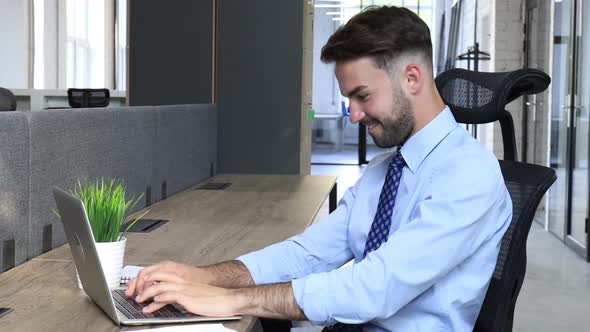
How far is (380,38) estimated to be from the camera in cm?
151

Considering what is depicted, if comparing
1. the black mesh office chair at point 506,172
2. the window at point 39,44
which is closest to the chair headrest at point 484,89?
the black mesh office chair at point 506,172

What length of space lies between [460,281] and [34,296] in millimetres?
836

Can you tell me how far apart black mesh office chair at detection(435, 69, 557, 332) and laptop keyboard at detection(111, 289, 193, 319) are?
0.63 meters

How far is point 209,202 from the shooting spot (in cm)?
324

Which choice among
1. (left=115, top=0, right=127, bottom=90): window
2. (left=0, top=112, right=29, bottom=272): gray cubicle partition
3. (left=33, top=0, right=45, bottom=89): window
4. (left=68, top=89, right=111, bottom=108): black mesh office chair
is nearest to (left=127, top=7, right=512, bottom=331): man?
(left=0, top=112, right=29, bottom=272): gray cubicle partition

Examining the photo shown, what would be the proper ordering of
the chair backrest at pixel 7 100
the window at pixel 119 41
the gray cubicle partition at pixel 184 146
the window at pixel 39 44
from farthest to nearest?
1. the window at pixel 119 41
2. the window at pixel 39 44
3. the chair backrest at pixel 7 100
4. the gray cubicle partition at pixel 184 146

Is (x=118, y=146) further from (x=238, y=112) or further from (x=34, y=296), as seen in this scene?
(x=238, y=112)

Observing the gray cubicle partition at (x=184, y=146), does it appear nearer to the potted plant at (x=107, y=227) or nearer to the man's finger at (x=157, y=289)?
the potted plant at (x=107, y=227)

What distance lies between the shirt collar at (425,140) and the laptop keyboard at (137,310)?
511mm

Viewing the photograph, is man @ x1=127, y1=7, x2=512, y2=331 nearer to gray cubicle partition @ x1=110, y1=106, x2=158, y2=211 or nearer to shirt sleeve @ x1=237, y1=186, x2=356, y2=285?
shirt sleeve @ x1=237, y1=186, x2=356, y2=285

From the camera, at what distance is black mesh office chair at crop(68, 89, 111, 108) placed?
29.4 feet

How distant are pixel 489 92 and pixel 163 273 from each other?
0.81m

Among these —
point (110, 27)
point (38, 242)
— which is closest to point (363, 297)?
point (38, 242)

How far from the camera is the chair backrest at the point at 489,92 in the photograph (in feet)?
5.90
